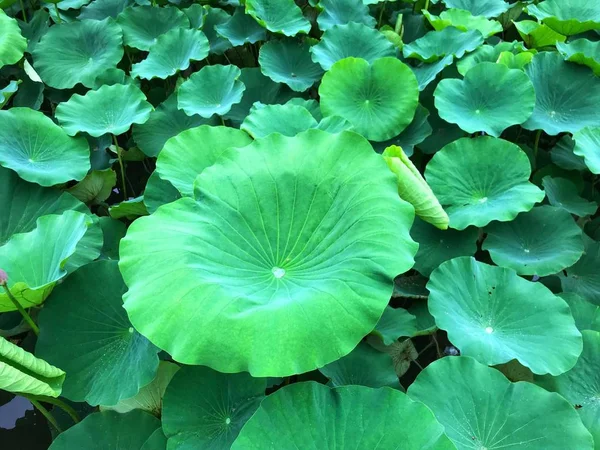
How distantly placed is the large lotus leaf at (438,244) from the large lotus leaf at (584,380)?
47 centimetres

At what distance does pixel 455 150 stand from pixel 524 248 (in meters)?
0.42

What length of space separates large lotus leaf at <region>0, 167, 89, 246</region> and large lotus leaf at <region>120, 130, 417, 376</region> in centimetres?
77

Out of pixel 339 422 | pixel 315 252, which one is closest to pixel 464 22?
pixel 315 252

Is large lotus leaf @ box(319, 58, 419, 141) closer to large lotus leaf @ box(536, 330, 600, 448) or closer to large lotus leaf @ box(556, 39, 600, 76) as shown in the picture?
large lotus leaf @ box(556, 39, 600, 76)

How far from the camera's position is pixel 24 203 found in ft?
6.17

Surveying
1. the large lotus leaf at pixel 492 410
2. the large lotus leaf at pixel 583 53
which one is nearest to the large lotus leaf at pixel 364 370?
the large lotus leaf at pixel 492 410

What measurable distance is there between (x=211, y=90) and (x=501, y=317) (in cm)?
150

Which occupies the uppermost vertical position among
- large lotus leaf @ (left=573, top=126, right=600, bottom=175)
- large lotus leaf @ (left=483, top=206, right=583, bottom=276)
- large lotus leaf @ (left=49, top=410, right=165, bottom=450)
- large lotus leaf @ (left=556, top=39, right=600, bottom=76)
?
large lotus leaf @ (left=556, top=39, right=600, bottom=76)

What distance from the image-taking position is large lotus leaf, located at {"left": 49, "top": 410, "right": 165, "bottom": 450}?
1.33 m

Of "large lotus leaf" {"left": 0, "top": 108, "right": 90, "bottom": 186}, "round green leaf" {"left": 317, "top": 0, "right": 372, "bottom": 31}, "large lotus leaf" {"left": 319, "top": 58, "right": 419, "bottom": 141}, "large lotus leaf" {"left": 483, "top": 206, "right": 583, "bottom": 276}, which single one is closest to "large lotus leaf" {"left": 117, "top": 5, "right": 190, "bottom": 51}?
"round green leaf" {"left": 317, "top": 0, "right": 372, "bottom": 31}

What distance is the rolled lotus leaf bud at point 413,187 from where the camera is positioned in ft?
4.70

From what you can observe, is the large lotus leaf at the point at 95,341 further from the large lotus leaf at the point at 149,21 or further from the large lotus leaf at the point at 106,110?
the large lotus leaf at the point at 149,21

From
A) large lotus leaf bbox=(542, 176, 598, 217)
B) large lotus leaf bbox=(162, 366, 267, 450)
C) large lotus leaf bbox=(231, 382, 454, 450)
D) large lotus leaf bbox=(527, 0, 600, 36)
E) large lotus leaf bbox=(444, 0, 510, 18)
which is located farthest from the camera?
large lotus leaf bbox=(444, 0, 510, 18)

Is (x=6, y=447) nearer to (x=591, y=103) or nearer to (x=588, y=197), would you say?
(x=588, y=197)
